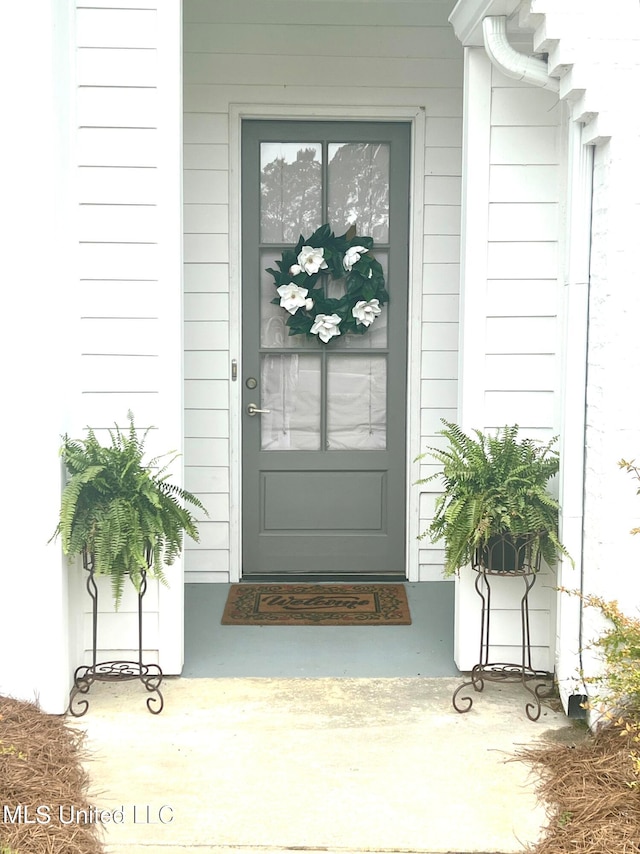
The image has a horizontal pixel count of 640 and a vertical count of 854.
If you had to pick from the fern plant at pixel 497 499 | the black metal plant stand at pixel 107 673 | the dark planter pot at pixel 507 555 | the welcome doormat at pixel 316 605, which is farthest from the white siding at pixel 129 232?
the dark planter pot at pixel 507 555

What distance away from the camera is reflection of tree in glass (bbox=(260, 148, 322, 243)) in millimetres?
4812

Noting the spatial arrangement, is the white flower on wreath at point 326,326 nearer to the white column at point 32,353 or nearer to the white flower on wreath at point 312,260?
the white flower on wreath at point 312,260

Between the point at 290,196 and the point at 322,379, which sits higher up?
the point at 290,196

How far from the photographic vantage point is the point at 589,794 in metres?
2.70

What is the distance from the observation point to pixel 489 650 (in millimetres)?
3707

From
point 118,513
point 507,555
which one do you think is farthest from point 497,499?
point 118,513

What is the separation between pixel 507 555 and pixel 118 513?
4.50 feet

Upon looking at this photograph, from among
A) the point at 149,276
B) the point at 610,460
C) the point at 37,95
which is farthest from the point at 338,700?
the point at 37,95

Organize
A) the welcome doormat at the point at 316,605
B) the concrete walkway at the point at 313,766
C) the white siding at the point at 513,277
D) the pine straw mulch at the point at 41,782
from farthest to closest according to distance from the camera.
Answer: the welcome doormat at the point at 316,605 → the white siding at the point at 513,277 → the concrete walkway at the point at 313,766 → the pine straw mulch at the point at 41,782

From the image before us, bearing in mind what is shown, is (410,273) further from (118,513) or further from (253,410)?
(118,513)

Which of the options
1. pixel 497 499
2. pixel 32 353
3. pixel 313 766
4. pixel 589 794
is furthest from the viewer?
pixel 497 499

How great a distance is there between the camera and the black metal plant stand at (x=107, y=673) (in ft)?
11.1

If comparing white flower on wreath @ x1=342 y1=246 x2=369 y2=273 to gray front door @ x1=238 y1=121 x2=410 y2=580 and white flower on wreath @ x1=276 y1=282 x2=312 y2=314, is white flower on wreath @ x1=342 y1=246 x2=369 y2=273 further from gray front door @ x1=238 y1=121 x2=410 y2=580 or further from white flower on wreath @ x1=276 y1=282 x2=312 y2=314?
white flower on wreath @ x1=276 y1=282 x2=312 y2=314

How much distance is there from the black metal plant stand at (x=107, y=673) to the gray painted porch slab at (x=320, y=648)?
204 millimetres
